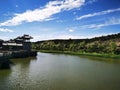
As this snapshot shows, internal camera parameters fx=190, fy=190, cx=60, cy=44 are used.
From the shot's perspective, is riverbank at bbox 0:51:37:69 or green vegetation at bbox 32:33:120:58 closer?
riverbank at bbox 0:51:37:69

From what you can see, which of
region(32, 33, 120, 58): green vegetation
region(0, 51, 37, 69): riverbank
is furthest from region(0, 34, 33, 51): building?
region(32, 33, 120, 58): green vegetation

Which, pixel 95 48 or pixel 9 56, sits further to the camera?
pixel 95 48

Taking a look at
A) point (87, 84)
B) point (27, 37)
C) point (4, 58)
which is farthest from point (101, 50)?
point (87, 84)

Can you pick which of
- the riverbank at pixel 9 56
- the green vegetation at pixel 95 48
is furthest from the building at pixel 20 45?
Result: the green vegetation at pixel 95 48

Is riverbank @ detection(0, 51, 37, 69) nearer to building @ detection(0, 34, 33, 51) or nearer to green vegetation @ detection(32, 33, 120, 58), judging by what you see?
building @ detection(0, 34, 33, 51)

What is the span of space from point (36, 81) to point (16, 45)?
40812 mm

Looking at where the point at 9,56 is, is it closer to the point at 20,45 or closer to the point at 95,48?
the point at 20,45

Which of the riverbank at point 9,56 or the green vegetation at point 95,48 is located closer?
the riverbank at point 9,56

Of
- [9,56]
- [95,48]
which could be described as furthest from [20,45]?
[95,48]

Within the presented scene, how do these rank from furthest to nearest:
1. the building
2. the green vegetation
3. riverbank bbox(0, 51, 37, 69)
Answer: the green vegetation → the building → riverbank bbox(0, 51, 37, 69)

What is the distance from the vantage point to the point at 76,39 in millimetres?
137125

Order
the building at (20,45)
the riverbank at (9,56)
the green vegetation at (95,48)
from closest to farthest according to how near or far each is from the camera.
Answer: the riverbank at (9,56)
the building at (20,45)
the green vegetation at (95,48)

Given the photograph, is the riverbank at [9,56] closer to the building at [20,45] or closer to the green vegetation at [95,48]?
the building at [20,45]

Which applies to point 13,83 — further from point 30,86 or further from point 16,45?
point 16,45
